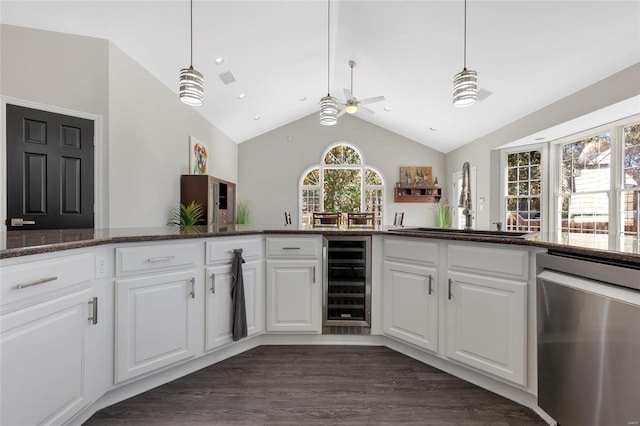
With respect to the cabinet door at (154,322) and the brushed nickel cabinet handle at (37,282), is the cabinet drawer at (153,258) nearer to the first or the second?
the cabinet door at (154,322)

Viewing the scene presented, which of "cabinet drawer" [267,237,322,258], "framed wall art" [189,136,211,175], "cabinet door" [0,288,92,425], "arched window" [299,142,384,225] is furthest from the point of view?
"arched window" [299,142,384,225]

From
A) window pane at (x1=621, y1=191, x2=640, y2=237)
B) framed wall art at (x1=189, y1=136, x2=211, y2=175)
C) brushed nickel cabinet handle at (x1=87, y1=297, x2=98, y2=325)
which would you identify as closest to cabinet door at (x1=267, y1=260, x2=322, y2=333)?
brushed nickel cabinet handle at (x1=87, y1=297, x2=98, y2=325)

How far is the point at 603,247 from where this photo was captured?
1.30 meters

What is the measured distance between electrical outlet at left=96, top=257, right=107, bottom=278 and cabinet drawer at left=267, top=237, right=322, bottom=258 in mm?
1019

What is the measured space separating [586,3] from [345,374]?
11.4 ft

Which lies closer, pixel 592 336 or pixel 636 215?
pixel 592 336

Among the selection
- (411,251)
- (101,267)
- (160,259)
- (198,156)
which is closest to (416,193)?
(198,156)

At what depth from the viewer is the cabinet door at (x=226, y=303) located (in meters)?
1.96

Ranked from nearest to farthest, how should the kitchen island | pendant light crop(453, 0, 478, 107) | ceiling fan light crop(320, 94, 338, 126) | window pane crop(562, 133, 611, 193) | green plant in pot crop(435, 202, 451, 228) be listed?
the kitchen island
pendant light crop(453, 0, 478, 107)
ceiling fan light crop(320, 94, 338, 126)
window pane crop(562, 133, 611, 193)
green plant in pot crop(435, 202, 451, 228)

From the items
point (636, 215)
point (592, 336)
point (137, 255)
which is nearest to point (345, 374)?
point (592, 336)

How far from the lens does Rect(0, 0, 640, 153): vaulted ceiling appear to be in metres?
2.77

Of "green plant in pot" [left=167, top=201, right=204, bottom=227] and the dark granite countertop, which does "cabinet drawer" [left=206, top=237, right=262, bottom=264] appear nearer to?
the dark granite countertop

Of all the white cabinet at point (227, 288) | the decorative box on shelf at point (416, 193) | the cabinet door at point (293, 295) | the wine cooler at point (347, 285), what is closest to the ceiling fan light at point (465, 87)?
the wine cooler at point (347, 285)

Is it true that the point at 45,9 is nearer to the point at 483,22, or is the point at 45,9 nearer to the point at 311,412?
the point at 311,412
